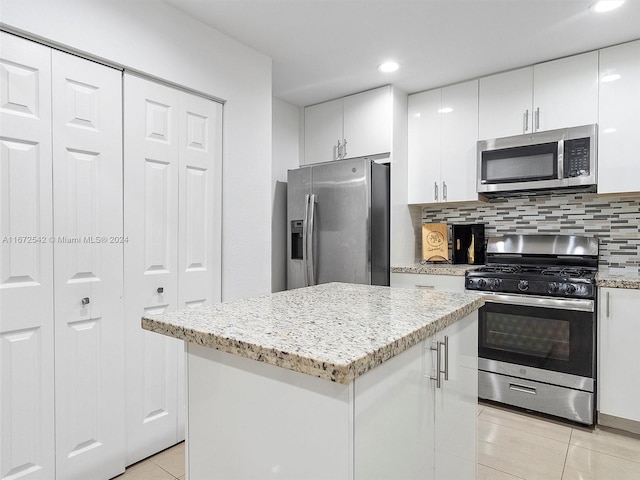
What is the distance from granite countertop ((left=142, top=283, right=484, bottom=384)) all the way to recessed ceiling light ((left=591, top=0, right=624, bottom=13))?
1.83 meters

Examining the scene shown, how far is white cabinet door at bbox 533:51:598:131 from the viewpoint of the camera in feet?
8.73

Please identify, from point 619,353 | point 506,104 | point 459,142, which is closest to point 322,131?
point 459,142

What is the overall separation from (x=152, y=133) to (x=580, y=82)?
2792mm

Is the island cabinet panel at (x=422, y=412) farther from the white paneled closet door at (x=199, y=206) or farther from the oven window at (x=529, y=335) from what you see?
the white paneled closet door at (x=199, y=206)

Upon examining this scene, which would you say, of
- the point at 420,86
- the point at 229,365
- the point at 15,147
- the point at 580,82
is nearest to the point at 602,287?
the point at 580,82

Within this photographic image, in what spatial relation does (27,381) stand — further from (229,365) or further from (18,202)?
(229,365)

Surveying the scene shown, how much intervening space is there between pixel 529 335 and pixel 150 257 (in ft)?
7.83

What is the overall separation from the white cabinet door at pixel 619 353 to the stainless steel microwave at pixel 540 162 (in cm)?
81

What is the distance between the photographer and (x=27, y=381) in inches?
64.3

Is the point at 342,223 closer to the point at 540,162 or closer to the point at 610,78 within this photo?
the point at 540,162

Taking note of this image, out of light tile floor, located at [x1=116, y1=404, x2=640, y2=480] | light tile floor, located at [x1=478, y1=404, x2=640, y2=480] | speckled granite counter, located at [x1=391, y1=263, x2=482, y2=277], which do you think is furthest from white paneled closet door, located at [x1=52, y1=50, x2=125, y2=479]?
speckled granite counter, located at [x1=391, y1=263, x2=482, y2=277]

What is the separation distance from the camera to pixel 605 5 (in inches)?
83.4

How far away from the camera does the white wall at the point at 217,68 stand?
172cm

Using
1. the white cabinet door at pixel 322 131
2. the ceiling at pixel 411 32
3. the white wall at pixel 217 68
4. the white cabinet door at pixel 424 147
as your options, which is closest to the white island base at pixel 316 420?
the white wall at pixel 217 68
